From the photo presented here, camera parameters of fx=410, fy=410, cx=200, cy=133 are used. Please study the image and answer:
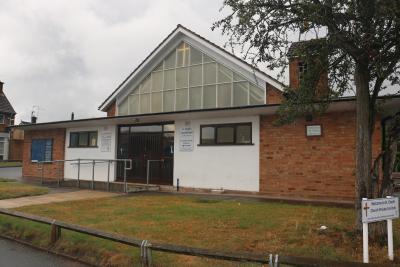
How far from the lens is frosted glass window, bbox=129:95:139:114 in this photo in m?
20.7

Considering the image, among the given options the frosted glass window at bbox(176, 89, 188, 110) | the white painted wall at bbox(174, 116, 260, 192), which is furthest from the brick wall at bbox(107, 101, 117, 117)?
the white painted wall at bbox(174, 116, 260, 192)

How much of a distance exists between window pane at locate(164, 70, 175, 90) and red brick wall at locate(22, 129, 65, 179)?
19.7ft

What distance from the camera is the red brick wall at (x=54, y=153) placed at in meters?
21.1

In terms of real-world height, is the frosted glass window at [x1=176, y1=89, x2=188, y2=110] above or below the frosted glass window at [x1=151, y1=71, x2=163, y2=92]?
below

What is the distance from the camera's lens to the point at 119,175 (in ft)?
60.7

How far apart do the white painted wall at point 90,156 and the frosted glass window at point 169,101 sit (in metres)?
2.60

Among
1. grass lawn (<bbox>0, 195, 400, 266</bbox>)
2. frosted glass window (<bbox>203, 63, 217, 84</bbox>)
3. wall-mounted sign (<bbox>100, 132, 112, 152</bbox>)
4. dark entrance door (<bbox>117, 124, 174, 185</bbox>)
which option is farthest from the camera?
wall-mounted sign (<bbox>100, 132, 112, 152</bbox>)

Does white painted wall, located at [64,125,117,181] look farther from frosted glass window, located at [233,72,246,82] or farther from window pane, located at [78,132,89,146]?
frosted glass window, located at [233,72,246,82]

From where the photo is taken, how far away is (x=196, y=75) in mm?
18750

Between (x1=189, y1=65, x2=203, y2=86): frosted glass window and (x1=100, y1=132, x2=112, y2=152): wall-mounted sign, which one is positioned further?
(x1=100, y1=132, x2=112, y2=152): wall-mounted sign

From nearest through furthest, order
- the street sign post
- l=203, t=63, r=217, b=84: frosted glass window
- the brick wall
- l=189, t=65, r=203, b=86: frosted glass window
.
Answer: the street sign post, l=203, t=63, r=217, b=84: frosted glass window, l=189, t=65, r=203, b=86: frosted glass window, the brick wall

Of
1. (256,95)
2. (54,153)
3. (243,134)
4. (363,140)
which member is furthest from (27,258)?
(54,153)

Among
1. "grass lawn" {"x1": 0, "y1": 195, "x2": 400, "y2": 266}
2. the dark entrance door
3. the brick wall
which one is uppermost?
the brick wall

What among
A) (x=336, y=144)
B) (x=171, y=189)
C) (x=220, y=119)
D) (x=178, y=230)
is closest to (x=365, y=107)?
(x=178, y=230)
